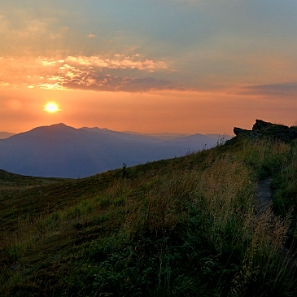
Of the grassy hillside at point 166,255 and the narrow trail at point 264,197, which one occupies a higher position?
the narrow trail at point 264,197

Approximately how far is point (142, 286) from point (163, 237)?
48.3 inches

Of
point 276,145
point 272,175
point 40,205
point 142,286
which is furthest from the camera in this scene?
point 276,145

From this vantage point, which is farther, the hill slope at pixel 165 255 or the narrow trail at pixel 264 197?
the narrow trail at pixel 264 197

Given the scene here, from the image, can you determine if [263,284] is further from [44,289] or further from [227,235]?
[44,289]

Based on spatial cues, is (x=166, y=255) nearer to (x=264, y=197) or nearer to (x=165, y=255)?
(x=165, y=255)

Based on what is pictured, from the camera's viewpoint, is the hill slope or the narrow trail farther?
the narrow trail

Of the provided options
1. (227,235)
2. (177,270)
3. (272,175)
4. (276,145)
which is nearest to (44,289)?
(177,270)

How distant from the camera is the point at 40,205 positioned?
14.9 meters

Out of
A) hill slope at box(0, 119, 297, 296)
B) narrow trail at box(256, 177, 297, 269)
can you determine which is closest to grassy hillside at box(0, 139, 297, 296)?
hill slope at box(0, 119, 297, 296)

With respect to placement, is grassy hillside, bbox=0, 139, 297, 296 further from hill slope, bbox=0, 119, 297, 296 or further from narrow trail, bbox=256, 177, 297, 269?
narrow trail, bbox=256, 177, 297, 269

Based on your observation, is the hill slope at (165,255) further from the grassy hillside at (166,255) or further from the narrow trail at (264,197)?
the narrow trail at (264,197)

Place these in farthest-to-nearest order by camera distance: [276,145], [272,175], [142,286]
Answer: [276,145], [272,175], [142,286]

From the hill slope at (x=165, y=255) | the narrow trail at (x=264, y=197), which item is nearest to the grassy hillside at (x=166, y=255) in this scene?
the hill slope at (x=165, y=255)

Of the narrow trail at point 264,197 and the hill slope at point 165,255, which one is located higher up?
the narrow trail at point 264,197
